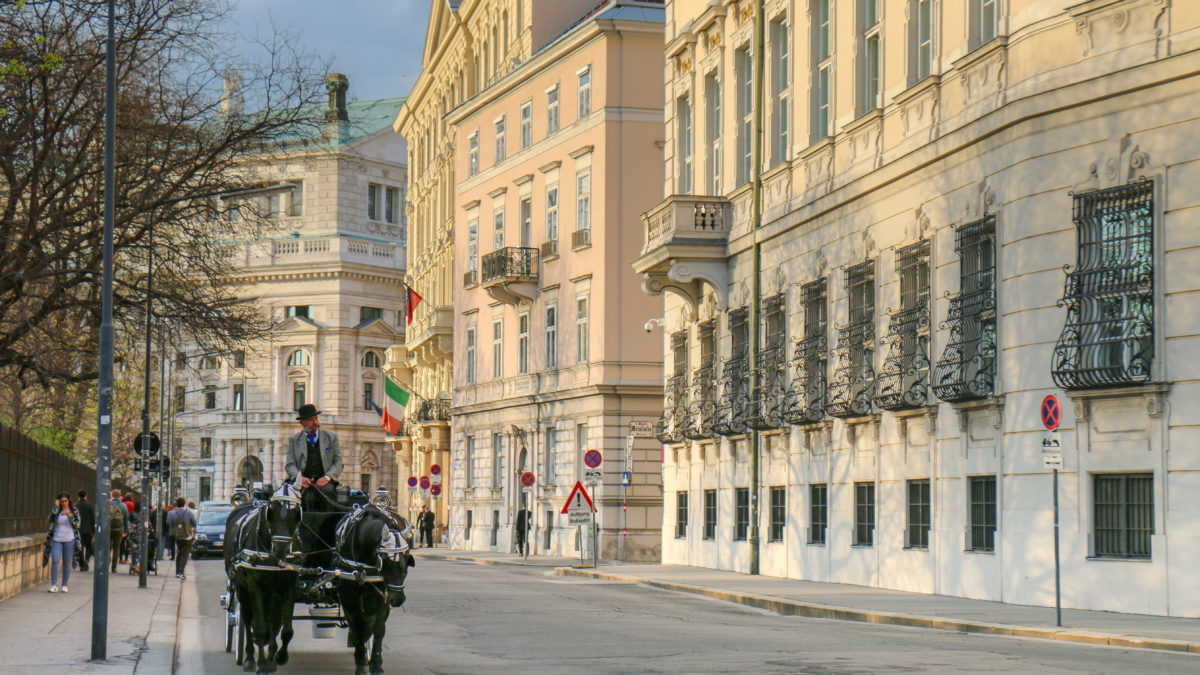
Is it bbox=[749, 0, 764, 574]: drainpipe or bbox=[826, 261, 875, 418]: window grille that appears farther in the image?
bbox=[749, 0, 764, 574]: drainpipe

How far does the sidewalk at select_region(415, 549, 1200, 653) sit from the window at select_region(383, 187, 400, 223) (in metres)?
88.7

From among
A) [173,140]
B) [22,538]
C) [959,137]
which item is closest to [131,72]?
[173,140]

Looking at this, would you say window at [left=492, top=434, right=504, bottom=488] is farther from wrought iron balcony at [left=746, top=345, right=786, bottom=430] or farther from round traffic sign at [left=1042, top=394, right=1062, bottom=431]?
round traffic sign at [left=1042, top=394, right=1062, bottom=431]

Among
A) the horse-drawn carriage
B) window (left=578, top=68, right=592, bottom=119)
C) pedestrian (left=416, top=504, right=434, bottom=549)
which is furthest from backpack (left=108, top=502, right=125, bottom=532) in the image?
the horse-drawn carriage

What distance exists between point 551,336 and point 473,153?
11.9 metres

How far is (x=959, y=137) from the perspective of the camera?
26938 millimetres

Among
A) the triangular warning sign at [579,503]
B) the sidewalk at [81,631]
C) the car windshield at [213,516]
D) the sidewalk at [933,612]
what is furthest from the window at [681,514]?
the car windshield at [213,516]

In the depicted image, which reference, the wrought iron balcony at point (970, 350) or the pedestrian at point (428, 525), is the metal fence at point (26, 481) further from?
the pedestrian at point (428, 525)

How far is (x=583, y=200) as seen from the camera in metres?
56.7

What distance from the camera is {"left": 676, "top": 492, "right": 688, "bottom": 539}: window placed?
44.8 meters

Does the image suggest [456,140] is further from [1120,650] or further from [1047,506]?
[1120,650]

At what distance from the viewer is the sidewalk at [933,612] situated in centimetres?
1928

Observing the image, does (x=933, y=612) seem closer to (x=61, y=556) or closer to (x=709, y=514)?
(x=61, y=556)

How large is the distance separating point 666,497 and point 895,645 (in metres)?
28.2
